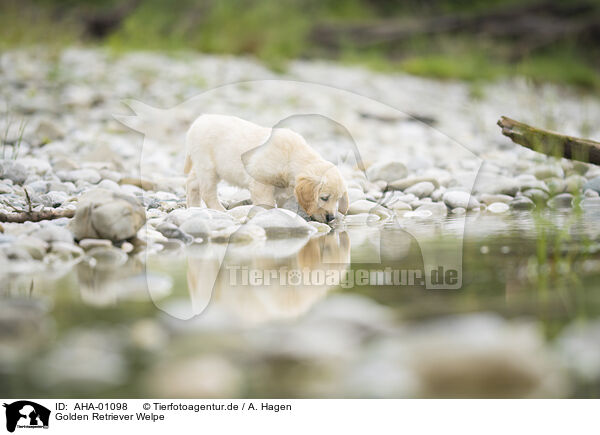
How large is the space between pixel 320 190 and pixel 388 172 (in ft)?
3.12

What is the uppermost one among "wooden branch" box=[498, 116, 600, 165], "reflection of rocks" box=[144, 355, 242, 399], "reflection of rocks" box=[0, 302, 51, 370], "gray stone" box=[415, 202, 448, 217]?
"wooden branch" box=[498, 116, 600, 165]

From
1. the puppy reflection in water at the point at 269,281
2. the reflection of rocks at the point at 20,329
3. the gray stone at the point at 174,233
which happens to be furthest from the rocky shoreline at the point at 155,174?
the reflection of rocks at the point at 20,329

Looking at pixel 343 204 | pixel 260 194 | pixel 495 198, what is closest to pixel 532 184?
pixel 495 198

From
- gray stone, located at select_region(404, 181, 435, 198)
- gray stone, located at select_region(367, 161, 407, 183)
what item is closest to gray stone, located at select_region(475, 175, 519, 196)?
gray stone, located at select_region(404, 181, 435, 198)

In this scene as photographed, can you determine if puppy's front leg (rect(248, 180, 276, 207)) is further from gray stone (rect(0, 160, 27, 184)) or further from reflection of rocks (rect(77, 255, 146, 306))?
gray stone (rect(0, 160, 27, 184))

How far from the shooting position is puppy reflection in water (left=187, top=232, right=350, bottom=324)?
1.51 m

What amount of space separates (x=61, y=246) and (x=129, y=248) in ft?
0.74

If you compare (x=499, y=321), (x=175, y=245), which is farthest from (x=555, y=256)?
(x=175, y=245)

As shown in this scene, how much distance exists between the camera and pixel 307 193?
2.54 meters

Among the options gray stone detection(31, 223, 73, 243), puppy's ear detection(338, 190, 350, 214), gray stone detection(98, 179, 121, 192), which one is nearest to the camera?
gray stone detection(31, 223, 73, 243)

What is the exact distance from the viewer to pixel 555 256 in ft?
6.40
